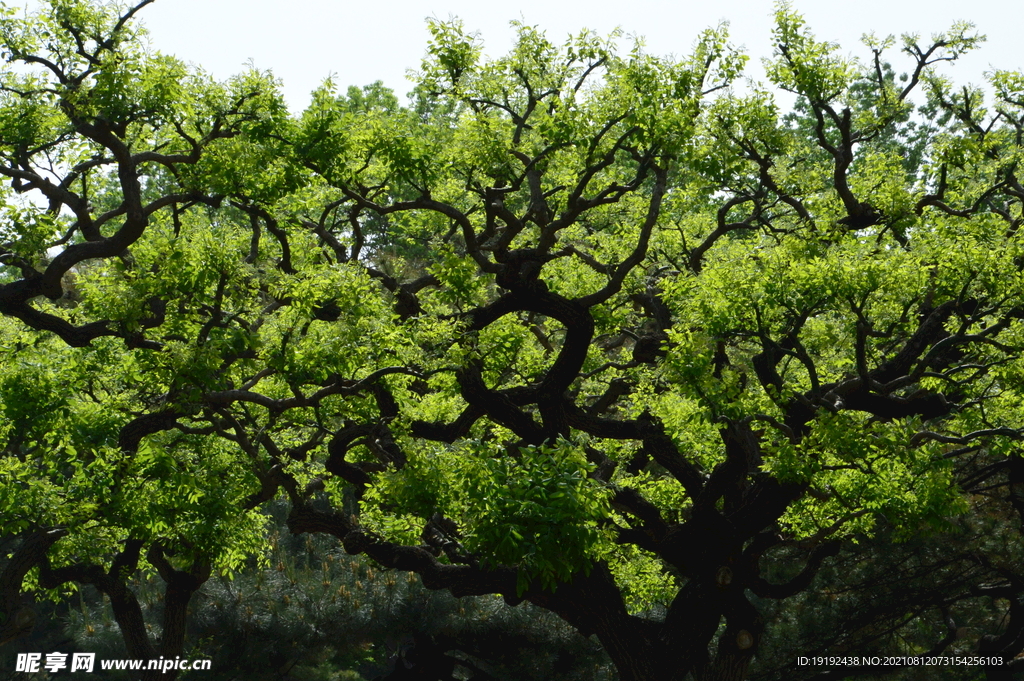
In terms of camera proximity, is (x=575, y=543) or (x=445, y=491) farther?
(x=445, y=491)

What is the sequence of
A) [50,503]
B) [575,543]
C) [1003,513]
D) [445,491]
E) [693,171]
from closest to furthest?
[575,543] → [445,491] → [50,503] → [693,171] → [1003,513]

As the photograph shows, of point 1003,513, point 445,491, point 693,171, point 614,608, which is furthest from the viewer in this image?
point 1003,513

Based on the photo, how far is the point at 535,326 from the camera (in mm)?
13414

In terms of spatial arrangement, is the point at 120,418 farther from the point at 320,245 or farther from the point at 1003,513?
the point at 1003,513

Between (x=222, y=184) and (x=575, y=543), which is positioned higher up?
(x=222, y=184)

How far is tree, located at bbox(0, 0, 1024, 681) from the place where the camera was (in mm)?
9289

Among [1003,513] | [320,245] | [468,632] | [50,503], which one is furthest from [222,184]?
[1003,513]

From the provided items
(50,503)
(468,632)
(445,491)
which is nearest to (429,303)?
(445,491)

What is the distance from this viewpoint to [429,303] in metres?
12.5

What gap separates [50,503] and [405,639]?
7.54 m

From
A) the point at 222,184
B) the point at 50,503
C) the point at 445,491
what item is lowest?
the point at 445,491

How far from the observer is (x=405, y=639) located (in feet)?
55.0

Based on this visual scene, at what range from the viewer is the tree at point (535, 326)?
9289mm

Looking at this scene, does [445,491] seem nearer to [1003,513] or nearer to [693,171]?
[693,171]
